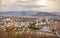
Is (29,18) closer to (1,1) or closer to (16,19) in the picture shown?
(16,19)

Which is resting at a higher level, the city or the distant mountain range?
the distant mountain range

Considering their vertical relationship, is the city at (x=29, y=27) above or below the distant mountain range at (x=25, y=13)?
below

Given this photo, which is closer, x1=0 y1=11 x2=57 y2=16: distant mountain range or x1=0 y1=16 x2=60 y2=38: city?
x1=0 y1=16 x2=60 y2=38: city

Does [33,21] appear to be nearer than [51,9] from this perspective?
Yes

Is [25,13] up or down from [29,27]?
up

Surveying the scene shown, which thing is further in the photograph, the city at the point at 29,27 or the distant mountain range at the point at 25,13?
the distant mountain range at the point at 25,13

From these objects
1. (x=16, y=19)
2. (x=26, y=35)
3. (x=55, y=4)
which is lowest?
(x=26, y=35)

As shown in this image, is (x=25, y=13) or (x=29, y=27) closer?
(x=29, y=27)

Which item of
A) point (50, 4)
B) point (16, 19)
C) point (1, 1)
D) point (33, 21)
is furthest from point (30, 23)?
point (1, 1)
